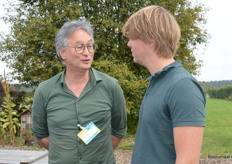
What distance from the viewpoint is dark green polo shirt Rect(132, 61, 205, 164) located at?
162cm

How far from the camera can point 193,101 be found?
63.6 inches

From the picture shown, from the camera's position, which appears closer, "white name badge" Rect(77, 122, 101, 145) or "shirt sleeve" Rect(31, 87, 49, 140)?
"white name badge" Rect(77, 122, 101, 145)

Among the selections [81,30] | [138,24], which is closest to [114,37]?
[81,30]

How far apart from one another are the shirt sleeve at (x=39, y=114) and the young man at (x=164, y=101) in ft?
3.99

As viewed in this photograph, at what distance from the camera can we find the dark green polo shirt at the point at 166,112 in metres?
1.62

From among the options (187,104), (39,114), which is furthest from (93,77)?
(187,104)

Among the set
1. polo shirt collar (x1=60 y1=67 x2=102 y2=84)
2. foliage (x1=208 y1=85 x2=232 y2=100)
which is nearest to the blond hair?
polo shirt collar (x1=60 y1=67 x2=102 y2=84)

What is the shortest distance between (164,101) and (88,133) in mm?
1113

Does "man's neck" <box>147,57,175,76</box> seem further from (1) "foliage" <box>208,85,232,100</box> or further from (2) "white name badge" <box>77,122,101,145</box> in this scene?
(1) "foliage" <box>208,85,232,100</box>

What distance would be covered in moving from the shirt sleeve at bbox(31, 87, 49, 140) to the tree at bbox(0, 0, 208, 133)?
1061 centimetres

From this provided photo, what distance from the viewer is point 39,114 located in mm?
2947

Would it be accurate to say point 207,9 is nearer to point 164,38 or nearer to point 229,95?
point 164,38

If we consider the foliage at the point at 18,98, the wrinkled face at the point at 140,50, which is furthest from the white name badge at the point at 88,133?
the foliage at the point at 18,98

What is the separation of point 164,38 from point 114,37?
1372 centimetres
